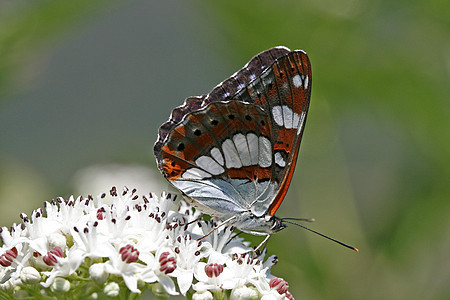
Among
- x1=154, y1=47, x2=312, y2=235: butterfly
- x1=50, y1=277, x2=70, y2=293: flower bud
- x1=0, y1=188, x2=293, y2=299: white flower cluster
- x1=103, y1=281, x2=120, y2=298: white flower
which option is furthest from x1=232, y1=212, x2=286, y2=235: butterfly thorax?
x1=50, y1=277, x2=70, y2=293: flower bud

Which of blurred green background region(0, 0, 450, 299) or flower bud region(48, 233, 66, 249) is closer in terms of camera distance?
flower bud region(48, 233, 66, 249)

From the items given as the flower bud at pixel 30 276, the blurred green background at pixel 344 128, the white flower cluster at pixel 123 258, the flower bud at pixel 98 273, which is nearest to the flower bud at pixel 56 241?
the white flower cluster at pixel 123 258

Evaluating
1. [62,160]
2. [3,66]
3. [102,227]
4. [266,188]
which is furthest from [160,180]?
[62,160]

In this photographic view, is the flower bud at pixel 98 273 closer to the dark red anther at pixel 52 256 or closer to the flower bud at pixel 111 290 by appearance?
the flower bud at pixel 111 290

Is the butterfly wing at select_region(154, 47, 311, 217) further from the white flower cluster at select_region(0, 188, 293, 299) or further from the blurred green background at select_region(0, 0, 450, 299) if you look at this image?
the blurred green background at select_region(0, 0, 450, 299)

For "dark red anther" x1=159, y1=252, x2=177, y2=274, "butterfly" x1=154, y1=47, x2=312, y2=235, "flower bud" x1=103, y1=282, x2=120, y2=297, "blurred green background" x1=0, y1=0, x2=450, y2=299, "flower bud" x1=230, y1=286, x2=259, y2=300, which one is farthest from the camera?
"blurred green background" x1=0, y1=0, x2=450, y2=299

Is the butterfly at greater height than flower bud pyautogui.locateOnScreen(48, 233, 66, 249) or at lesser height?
greater
